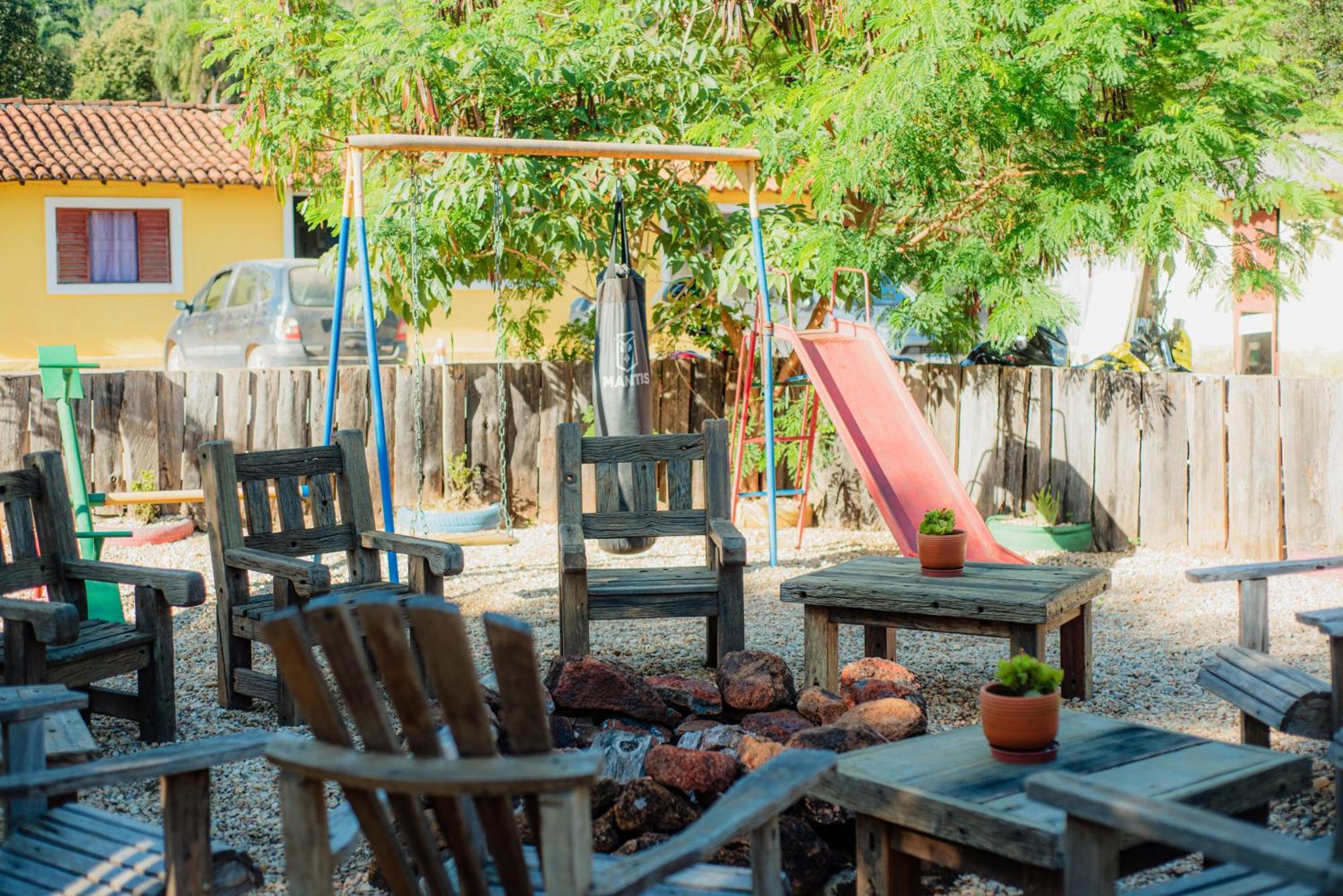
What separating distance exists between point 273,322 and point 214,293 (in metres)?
1.84

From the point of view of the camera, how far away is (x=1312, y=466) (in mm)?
7117

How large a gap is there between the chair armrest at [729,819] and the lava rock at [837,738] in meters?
1.25

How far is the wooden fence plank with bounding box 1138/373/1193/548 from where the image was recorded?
7.72 m

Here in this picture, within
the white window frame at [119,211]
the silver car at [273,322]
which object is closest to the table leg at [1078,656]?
the silver car at [273,322]

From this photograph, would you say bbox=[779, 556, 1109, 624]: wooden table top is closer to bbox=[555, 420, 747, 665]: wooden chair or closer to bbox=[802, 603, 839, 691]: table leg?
bbox=[802, 603, 839, 691]: table leg

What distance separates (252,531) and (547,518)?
4235mm

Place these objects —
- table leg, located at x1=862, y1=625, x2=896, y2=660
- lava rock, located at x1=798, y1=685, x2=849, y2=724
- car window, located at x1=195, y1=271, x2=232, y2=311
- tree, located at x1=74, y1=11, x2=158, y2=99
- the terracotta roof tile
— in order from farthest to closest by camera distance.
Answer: tree, located at x1=74, y1=11, x2=158, y2=99 < the terracotta roof tile < car window, located at x1=195, y1=271, x2=232, y2=311 < table leg, located at x1=862, y1=625, x2=896, y2=660 < lava rock, located at x1=798, y1=685, x2=849, y2=724

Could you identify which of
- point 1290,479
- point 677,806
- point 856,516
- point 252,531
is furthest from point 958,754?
point 856,516

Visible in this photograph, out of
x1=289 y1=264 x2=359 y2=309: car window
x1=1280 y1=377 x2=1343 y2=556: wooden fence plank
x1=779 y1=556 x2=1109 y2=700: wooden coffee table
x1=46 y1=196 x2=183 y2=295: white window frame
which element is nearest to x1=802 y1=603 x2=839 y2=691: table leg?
x1=779 y1=556 x2=1109 y2=700: wooden coffee table

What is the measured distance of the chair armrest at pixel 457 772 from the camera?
1.84 m

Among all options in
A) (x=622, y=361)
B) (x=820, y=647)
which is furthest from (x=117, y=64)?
(x=820, y=647)

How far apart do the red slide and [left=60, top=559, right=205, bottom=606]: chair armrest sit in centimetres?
381

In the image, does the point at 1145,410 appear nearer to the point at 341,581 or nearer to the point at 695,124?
the point at 695,124

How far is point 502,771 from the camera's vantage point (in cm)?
186
